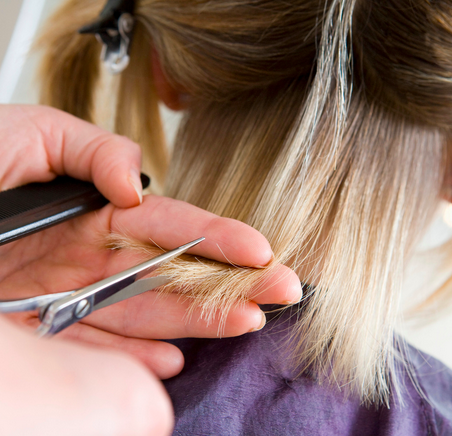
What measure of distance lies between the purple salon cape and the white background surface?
0.91ft

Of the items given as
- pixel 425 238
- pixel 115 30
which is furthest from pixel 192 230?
pixel 425 238

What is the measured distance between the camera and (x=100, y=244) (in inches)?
24.0

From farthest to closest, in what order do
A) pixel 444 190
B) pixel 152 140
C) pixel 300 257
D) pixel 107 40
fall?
pixel 152 140, pixel 107 40, pixel 444 190, pixel 300 257

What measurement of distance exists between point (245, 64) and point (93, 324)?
16.8 inches

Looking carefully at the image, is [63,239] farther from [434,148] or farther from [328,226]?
[434,148]

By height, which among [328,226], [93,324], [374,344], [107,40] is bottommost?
[93,324]

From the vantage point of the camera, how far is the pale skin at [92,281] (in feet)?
0.75

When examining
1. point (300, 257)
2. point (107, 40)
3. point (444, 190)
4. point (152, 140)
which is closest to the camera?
point (300, 257)

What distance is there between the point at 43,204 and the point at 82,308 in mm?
225

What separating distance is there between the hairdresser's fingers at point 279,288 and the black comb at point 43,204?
0.99ft

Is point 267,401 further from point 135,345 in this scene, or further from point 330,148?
point 330,148

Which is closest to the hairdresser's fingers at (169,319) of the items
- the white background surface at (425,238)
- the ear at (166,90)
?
the ear at (166,90)

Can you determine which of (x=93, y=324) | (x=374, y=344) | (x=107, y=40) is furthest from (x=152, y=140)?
(x=374, y=344)

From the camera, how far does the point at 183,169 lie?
0.70 m
